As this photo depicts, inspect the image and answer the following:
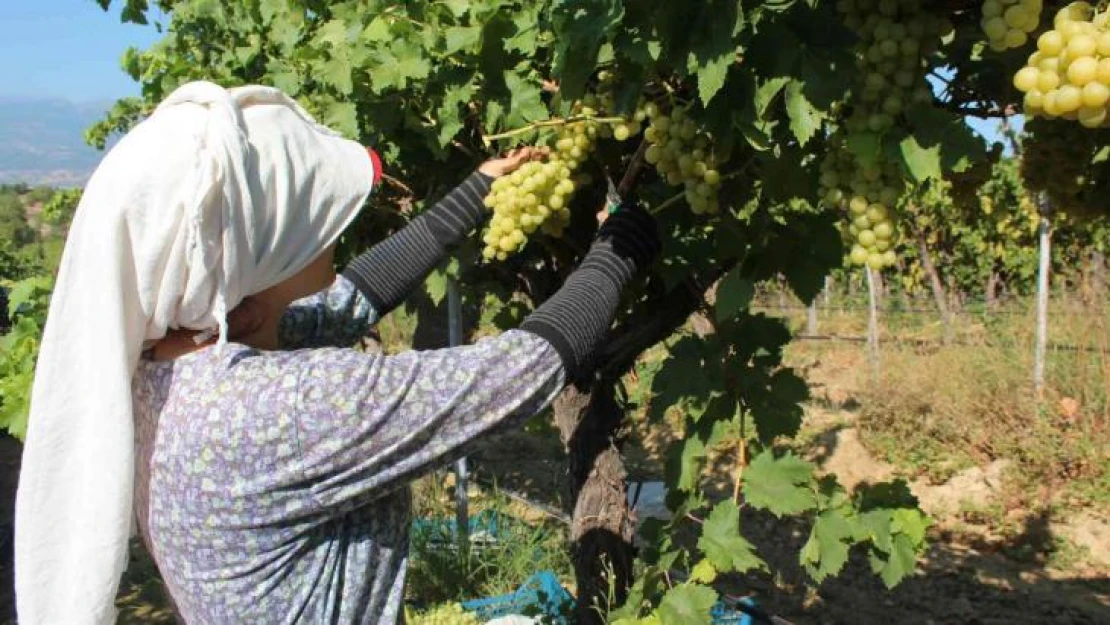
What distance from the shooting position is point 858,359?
10.7 m

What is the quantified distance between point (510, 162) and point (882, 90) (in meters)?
0.90

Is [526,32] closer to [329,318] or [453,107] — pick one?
[453,107]

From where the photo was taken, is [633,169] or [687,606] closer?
[633,169]

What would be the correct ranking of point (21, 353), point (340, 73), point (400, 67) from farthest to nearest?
1. point (21, 353)
2. point (340, 73)
3. point (400, 67)

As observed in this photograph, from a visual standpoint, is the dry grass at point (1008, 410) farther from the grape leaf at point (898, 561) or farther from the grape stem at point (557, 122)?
the grape stem at point (557, 122)

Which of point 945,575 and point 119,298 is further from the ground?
point 119,298

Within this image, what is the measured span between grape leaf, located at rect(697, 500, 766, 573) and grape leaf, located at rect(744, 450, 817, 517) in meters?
0.06

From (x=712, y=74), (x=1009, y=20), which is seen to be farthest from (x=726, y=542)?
(x=1009, y=20)

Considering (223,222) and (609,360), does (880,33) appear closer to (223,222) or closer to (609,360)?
(223,222)

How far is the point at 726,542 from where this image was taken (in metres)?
2.11

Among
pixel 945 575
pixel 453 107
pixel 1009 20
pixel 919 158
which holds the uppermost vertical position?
pixel 453 107

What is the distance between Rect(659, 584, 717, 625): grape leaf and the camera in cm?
204

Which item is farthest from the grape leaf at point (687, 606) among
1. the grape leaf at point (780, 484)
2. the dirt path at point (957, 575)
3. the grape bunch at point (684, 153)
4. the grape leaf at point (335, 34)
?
the dirt path at point (957, 575)

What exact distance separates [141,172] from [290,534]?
1.85ft
